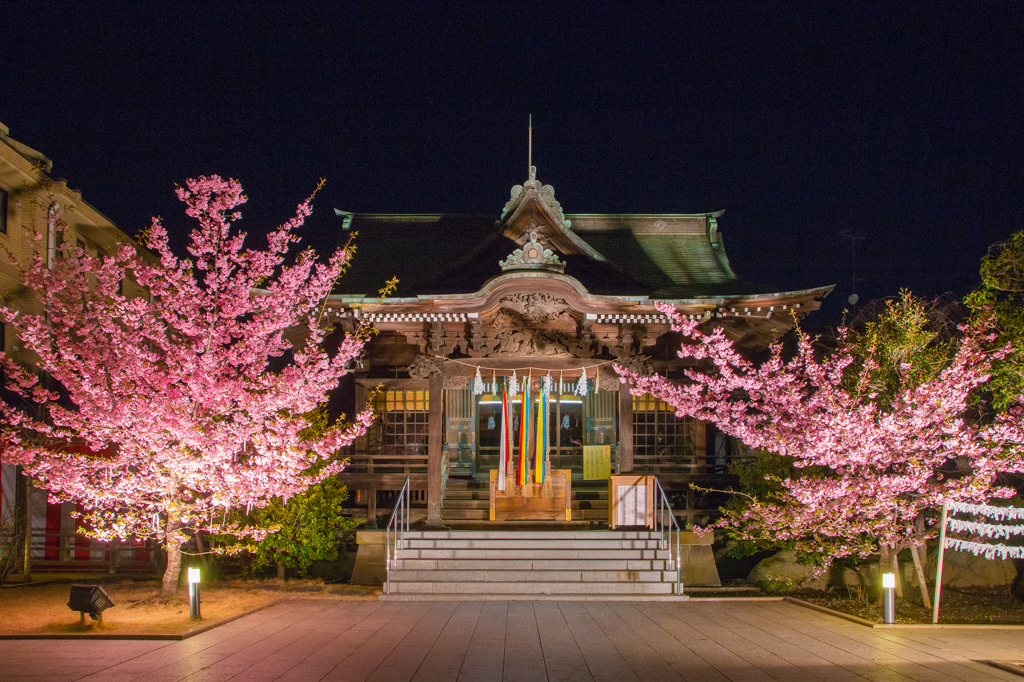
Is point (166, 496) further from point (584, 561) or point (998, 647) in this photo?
point (998, 647)

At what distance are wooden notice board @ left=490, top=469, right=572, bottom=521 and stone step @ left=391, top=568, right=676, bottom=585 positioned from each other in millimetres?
2685

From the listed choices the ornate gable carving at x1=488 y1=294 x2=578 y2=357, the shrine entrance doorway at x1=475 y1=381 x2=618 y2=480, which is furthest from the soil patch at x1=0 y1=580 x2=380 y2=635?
the shrine entrance doorway at x1=475 y1=381 x2=618 y2=480

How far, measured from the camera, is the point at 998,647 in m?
9.48

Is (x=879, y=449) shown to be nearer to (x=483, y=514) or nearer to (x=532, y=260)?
(x=532, y=260)

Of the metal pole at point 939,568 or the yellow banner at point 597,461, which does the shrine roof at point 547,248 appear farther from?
the metal pole at point 939,568

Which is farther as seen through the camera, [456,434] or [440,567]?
[456,434]

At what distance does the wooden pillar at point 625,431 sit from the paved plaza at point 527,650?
437cm

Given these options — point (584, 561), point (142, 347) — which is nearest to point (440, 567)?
point (584, 561)

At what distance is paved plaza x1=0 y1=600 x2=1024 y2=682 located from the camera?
805cm

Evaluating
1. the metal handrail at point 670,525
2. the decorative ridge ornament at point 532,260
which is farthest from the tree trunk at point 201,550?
the metal handrail at point 670,525

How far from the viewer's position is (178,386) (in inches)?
516

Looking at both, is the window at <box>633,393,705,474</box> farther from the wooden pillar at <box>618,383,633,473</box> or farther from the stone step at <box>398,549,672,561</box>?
the stone step at <box>398,549,672,561</box>

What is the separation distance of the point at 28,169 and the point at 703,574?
19.0m

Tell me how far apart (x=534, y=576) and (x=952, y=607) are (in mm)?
7037
